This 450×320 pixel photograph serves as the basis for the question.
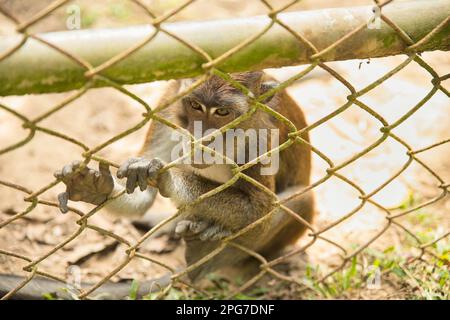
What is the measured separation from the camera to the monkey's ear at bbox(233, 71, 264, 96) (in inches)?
131

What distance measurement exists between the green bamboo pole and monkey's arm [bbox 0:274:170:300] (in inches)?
62.9

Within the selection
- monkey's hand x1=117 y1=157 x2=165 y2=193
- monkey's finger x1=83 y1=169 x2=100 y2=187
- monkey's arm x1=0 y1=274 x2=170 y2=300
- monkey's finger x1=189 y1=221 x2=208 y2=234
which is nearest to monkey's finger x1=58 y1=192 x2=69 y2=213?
monkey's finger x1=83 y1=169 x2=100 y2=187

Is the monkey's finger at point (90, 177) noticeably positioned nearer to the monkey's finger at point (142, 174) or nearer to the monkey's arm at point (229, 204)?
the monkey's finger at point (142, 174)

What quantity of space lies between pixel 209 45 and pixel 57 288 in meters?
2.06

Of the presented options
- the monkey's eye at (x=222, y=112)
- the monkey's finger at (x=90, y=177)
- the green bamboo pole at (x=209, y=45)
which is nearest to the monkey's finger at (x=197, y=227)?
the monkey's eye at (x=222, y=112)

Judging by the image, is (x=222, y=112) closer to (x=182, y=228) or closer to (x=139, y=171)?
(x=182, y=228)

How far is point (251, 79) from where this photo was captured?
11.0 feet

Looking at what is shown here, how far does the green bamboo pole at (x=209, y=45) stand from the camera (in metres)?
1.80

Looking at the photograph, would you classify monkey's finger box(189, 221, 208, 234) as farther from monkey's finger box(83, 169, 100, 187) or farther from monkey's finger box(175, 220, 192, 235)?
monkey's finger box(83, 169, 100, 187)

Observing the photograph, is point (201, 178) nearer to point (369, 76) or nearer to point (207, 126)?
point (207, 126)

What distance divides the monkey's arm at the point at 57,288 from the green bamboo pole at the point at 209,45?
1.60m

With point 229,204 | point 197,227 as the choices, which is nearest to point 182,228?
point 197,227
